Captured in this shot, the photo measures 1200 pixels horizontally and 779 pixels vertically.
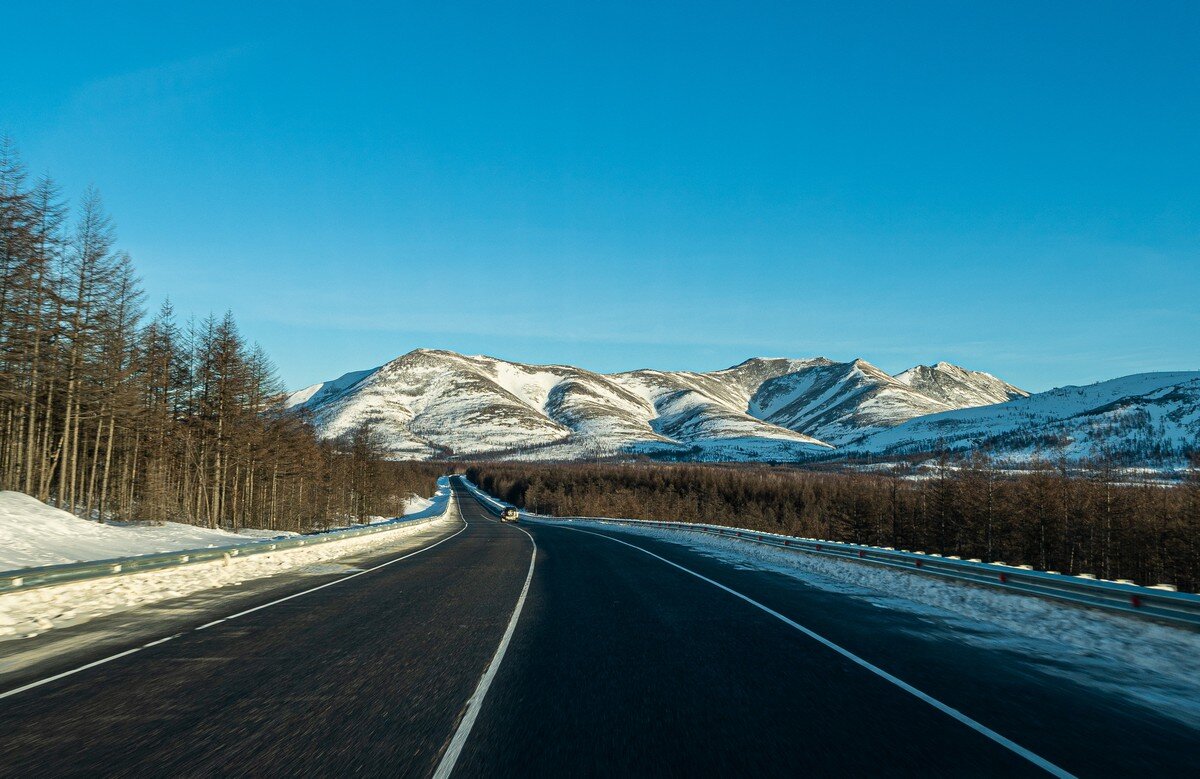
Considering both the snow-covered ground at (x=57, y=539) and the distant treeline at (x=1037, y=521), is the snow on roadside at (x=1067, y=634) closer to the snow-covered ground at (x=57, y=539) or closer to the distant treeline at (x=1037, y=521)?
the snow-covered ground at (x=57, y=539)

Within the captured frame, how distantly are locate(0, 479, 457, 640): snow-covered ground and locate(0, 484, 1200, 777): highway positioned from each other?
199cm

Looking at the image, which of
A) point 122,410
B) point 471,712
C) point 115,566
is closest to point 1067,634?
point 471,712

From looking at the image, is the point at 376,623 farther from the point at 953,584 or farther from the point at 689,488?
the point at 689,488

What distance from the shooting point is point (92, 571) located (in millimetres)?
12602

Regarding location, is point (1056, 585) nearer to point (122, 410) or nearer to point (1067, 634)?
point (1067, 634)

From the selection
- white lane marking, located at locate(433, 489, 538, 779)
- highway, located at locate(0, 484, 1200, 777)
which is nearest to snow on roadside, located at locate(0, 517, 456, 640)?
highway, located at locate(0, 484, 1200, 777)

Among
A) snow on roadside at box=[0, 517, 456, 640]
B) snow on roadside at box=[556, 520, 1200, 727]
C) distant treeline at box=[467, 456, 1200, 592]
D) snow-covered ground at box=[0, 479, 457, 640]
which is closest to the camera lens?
snow on roadside at box=[556, 520, 1200, 727]

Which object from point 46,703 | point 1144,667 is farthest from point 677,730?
point 1144,667

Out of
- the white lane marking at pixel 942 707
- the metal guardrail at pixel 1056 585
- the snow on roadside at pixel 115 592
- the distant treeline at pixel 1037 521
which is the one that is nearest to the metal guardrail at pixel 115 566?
the snow on roadside at pixel 115 592

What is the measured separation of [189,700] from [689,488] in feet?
423

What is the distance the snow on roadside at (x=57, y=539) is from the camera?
1689cm

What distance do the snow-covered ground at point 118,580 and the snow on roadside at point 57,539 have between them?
0.03 meters

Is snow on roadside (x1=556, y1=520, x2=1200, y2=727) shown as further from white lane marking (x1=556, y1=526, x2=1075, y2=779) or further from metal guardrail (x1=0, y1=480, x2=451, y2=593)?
metal guardrail (x1=0, y1=480, x2=451, y2=593)

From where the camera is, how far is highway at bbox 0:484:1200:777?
491 cm
